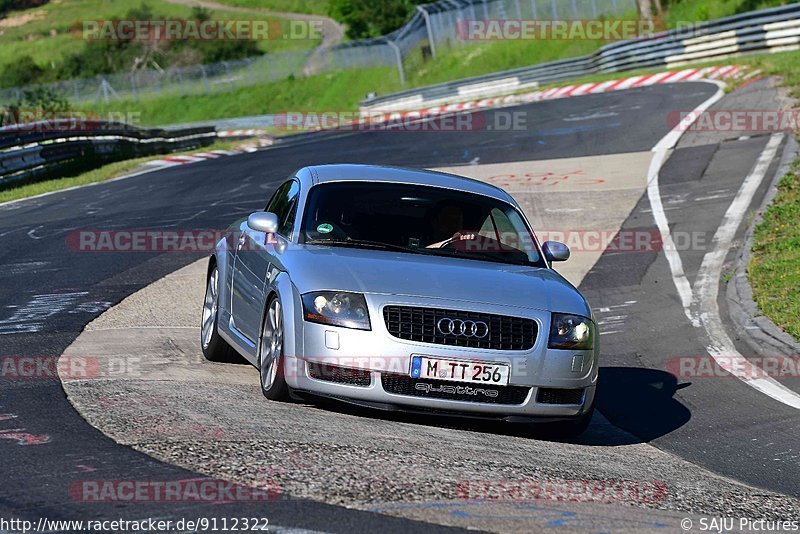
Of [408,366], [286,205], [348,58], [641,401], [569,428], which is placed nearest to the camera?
[408,366]

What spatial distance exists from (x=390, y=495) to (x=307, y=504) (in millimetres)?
415

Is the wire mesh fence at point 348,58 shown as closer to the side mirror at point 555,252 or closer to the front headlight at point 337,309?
the side mirror at point 555,252

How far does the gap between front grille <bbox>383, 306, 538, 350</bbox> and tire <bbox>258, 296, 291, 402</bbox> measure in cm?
71

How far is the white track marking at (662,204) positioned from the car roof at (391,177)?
347 cm

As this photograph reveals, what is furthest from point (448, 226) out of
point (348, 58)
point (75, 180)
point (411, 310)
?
point (348, 58)

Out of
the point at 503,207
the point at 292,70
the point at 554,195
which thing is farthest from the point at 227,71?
the point at 503,207

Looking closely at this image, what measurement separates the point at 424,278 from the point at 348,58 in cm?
5874

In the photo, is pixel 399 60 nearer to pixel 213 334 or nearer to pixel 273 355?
pixel 213 334

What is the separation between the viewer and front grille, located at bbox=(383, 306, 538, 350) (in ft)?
22.9

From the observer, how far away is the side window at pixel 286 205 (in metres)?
8.38

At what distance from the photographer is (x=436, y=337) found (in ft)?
23.0

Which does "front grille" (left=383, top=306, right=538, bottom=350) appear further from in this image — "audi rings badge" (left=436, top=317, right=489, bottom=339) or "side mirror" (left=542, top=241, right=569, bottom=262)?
"side mirror" (left=542, top=241, right=569, bottom=262)

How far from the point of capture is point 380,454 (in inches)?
235

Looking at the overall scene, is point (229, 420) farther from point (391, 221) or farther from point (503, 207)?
point (503, 207)
